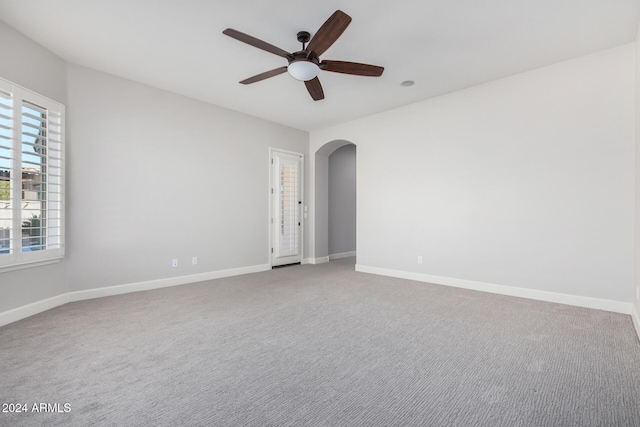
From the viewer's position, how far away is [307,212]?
664 centimetres

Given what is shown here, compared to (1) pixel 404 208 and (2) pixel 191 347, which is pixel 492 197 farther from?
(2) pixel 191 347

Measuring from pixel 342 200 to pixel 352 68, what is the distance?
4.71 metres

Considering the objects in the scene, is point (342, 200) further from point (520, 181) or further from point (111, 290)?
point (111, 290)

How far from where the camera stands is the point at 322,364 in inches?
86.0

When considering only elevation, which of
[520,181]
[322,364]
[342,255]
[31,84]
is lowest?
[322,364]

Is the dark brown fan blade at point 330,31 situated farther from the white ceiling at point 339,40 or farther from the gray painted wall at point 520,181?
the gray painted wall at point 520,181

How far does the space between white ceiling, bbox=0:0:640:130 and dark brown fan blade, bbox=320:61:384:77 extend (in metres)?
0.34

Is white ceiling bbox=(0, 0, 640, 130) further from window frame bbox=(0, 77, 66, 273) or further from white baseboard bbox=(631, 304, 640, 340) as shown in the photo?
white baseboard bbox=(631, 304, 640, 340)

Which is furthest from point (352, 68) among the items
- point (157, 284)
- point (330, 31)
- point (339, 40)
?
point (157, 284)

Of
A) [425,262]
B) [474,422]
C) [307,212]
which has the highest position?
[307,212]

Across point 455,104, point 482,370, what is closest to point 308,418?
point 482,370

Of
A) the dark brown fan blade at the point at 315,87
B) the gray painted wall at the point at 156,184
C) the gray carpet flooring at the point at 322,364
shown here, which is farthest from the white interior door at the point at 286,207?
the dark brown fan blade at the point at 315,87

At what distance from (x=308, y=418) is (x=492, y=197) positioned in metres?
3.75

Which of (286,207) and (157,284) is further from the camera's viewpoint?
(286,207)
